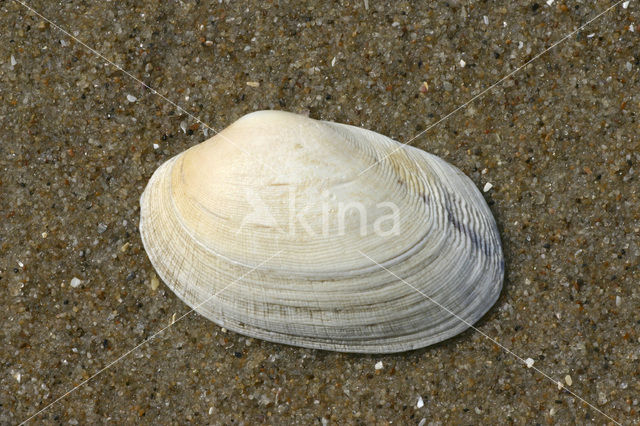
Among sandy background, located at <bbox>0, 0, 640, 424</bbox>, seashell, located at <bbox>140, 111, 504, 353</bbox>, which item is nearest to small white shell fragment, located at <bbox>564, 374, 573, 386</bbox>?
sandy background, located at <bbox>0, 0, 640, 424</bbox>

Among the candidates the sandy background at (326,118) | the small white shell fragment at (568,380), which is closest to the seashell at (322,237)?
the sandy background at (326,118)

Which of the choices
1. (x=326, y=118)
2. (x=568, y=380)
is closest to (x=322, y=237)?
(x=326, y=118)

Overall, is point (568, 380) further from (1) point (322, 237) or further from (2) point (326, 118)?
(2) point (326, 118)

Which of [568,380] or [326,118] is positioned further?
[326,118]

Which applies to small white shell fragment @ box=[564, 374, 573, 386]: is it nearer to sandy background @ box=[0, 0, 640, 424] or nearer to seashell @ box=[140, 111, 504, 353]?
sandy background @ box=[0, 0, 640, 424]

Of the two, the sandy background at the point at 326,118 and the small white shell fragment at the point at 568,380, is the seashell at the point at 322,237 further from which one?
the small white shell fragment at the point at 568,380
